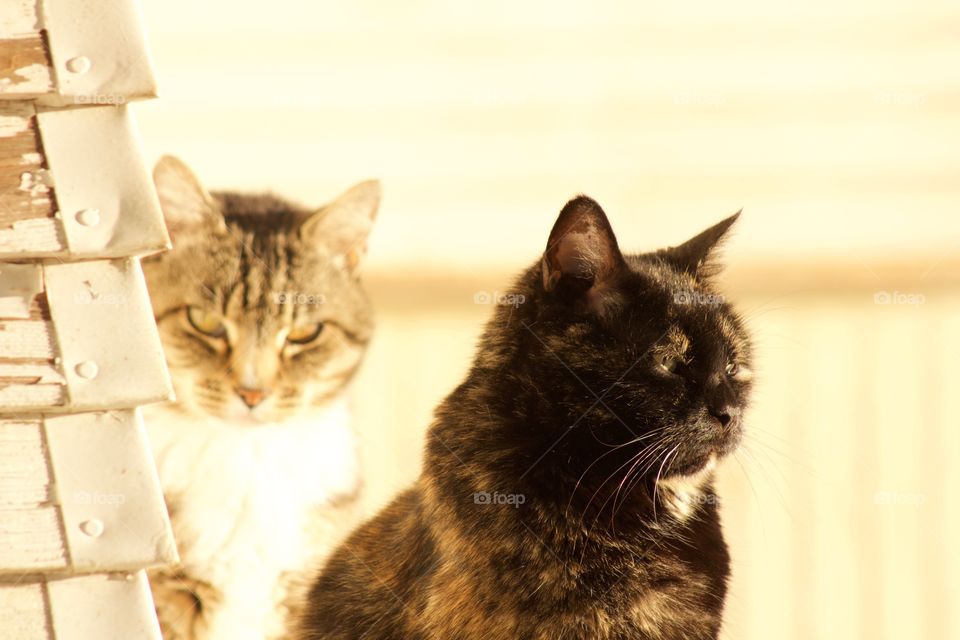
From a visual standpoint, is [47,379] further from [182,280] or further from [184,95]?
[184,95]

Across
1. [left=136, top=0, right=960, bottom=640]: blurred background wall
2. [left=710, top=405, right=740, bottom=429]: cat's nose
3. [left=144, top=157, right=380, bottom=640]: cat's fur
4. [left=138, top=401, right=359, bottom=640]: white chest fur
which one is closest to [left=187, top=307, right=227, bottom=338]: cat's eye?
[left=144, top=157, right=380, bottom=640]: cat's fur

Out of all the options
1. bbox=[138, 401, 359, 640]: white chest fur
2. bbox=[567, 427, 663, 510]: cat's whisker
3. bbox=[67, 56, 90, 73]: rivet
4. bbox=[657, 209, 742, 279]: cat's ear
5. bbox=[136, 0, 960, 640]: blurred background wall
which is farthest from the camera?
bbox=[136, 0, 960, 640]: blurred background wall

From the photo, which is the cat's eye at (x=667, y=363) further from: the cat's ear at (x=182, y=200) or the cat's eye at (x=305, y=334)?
the cat's ear at (x=182, y=200)

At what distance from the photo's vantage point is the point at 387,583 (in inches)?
37.5

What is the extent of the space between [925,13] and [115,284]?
1508mm

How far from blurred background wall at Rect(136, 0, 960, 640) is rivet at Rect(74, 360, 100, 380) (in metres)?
0.82

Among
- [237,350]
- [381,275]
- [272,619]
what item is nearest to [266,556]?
[272,619]

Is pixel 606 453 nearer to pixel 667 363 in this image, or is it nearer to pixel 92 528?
pixel 667 363

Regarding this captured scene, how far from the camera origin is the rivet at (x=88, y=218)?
0.74 m

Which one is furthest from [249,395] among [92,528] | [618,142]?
[618,142]

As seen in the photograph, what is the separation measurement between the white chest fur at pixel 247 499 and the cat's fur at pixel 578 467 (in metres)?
0.26

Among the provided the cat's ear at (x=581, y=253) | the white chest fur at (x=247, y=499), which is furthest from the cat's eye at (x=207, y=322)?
the cat's ear at (x=581, y=253)

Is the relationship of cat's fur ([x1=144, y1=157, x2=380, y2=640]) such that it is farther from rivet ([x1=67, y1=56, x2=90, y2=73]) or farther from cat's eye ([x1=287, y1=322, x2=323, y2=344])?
rivet ([x1=67, y1=56, x2=90, y2=73])

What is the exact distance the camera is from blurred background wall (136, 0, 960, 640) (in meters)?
1.62
